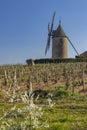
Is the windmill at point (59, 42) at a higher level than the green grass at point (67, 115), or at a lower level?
higher

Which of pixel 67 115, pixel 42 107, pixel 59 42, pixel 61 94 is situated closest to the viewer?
pixel 42 107

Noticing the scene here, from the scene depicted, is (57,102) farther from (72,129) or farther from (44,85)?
(44,85)

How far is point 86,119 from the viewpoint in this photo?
19.2m

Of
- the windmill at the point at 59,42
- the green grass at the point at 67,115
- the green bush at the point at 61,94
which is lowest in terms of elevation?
the green grass at the point at 67,115

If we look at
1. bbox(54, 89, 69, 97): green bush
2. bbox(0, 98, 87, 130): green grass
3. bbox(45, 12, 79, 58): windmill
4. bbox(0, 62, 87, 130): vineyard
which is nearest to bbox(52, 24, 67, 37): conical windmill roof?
bbox(45, 12, 79, 58): windmill

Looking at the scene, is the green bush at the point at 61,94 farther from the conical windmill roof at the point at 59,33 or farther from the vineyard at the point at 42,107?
the conical windmill roof at the point at 59,33

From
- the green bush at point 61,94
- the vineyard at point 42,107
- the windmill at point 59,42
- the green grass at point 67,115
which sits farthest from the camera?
the windmill at point 59,42

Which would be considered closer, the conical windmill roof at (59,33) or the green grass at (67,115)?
the green grass at (67,115)

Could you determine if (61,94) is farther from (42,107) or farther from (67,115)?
(42,107)

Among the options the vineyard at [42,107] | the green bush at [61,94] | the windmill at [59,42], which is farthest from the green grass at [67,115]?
the windmill at [59,42]

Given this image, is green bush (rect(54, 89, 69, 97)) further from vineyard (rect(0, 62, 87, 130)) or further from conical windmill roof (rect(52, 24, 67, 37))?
conical windmill roof (rect(52, 24, 67, 37))

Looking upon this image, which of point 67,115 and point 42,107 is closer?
point 42,107

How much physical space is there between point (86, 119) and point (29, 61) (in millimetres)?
47501

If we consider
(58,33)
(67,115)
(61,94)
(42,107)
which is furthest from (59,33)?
(42,107)
